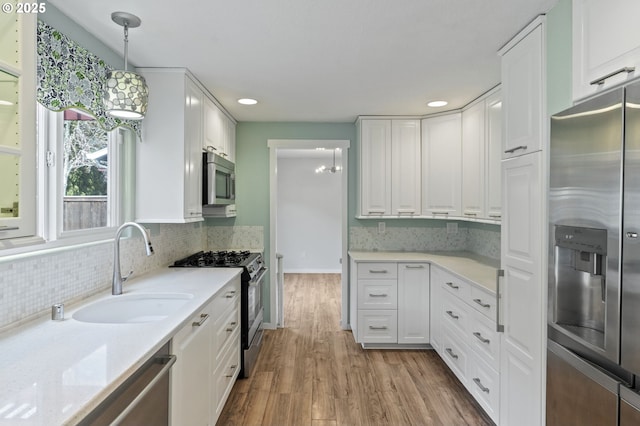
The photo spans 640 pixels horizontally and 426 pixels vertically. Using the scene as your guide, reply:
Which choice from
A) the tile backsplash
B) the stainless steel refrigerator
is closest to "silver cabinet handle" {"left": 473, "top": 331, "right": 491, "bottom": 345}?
the stainless steel refrigerator

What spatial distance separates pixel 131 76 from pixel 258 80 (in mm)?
1036

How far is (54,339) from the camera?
1418 mm

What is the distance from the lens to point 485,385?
2398mm

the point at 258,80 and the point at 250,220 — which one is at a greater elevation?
the point at 258,80

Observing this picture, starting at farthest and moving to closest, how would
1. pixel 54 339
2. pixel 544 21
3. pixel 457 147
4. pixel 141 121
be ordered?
pixel 457 147 < pixel 141 121 < pixel 544 21 < pixel 54 339

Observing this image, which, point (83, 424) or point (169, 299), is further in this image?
point (169, 299)

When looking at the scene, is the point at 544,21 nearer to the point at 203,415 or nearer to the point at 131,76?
the point at 131,76

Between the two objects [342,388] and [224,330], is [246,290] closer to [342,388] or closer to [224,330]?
[224,330]

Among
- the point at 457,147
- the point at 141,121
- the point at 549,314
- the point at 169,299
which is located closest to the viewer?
the point at 549,314

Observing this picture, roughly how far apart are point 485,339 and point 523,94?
1.53 meters

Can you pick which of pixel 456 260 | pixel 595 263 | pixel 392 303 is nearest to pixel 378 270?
pixel 392 303

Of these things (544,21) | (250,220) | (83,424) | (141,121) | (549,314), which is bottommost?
(83,424)

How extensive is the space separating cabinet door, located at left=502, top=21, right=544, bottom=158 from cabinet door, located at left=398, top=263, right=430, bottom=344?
5.44 ft

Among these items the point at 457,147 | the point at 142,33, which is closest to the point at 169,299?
the point at 142,33
